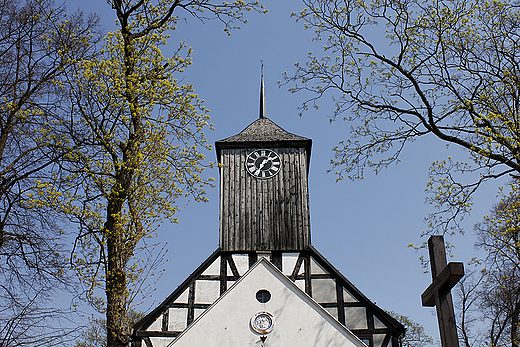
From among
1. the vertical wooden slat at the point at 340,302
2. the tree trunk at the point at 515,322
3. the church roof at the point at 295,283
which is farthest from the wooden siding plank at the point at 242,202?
the tree trunk at the point at 515,322

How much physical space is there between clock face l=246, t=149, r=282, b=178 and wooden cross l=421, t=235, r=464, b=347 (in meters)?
9.82

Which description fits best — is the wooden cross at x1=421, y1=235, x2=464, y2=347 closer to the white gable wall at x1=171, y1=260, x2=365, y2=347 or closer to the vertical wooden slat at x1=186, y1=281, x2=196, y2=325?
the white gable wall at x1=171, y1=260, x2=365, y2=347

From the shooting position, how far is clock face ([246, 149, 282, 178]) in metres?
16.2

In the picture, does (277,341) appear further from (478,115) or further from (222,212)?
(478,115)

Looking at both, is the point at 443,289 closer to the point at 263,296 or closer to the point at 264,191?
the point at 263,296

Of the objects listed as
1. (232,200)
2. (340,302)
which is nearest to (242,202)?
(232,200)

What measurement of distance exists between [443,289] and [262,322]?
23.2 feet

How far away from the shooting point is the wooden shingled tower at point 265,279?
1255 centimetres

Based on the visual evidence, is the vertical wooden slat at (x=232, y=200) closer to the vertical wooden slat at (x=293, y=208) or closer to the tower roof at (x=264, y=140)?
the tower roof at (x=264, y=140)

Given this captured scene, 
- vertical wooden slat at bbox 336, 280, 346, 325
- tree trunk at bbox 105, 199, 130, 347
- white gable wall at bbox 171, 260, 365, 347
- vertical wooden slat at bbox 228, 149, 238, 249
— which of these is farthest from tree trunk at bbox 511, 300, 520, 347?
tree trunk at bbox 105, 199, 130, 347

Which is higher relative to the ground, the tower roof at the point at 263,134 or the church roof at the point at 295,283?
the tower roof at the point at 263,134

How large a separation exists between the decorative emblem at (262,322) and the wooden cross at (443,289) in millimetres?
6376

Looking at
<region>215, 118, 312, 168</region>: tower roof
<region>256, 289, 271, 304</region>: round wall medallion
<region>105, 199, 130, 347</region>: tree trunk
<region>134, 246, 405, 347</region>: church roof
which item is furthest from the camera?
<region>215, 118, 312, 168</region>: tower roof

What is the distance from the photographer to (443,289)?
6.22 m
